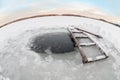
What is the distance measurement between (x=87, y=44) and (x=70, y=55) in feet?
0.94

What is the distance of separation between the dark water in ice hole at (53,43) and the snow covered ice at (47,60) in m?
0.08

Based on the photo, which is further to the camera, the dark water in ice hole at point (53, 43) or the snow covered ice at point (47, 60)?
the dark water in ice hole at point (53, 43)

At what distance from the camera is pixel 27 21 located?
12.3 feet

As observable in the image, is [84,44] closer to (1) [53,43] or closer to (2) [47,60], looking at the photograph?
(1) [53,43]

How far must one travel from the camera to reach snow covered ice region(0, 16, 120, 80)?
2764mm

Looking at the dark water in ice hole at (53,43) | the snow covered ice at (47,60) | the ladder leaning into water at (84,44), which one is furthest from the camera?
the dark water in ice hole at (53,43)

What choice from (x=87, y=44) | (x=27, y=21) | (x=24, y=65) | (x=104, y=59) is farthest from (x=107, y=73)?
(x=27, y=21)

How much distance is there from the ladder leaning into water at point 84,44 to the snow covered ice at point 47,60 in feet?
0.20

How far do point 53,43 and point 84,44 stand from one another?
15.5 inches

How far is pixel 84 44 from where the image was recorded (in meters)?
3.10

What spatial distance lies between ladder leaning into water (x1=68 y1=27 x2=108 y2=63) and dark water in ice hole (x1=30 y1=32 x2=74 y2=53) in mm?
83

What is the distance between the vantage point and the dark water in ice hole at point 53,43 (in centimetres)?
305

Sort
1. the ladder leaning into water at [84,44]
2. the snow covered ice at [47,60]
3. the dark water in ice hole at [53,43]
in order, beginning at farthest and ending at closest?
1. the dark water in ice hole at [53,43]
2. the ladder leaning into water at [84,44]
3. the snow covered ice at [47,60]

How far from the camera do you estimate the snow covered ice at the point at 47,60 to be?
9.07 feet
